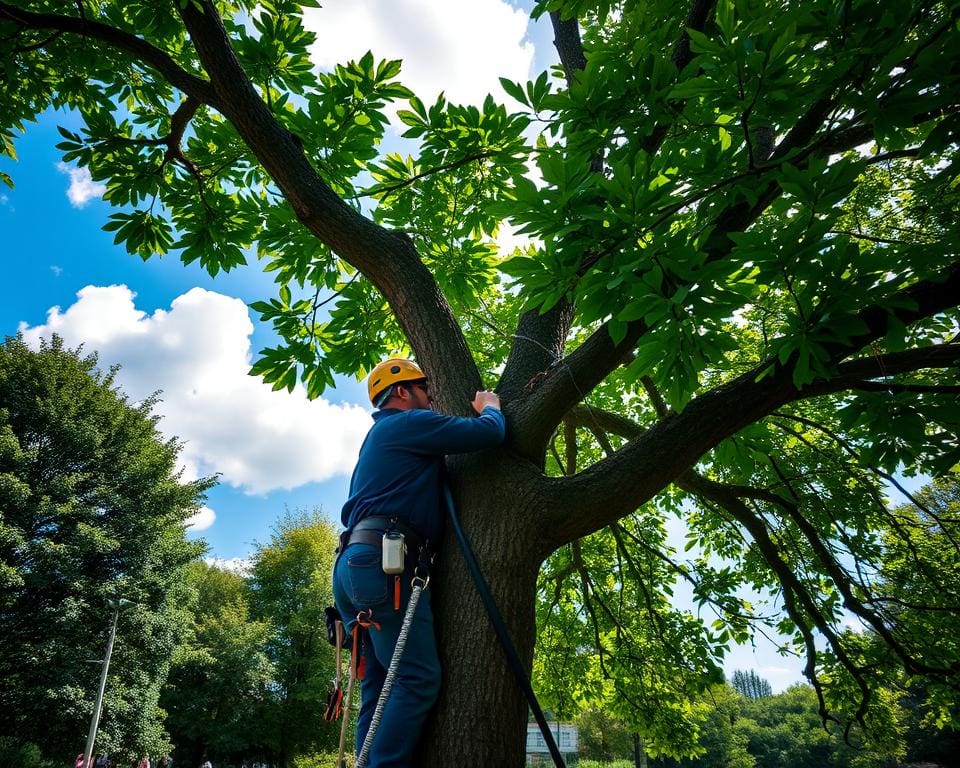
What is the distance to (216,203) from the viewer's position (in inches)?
169

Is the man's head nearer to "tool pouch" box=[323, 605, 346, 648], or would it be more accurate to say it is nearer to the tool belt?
the tool belt

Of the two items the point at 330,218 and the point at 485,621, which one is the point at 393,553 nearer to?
the point at 485,621

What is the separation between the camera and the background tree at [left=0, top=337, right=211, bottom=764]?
1529cm

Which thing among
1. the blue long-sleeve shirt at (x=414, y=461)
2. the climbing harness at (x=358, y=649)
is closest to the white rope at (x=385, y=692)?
the climbing harness at (x=358, y=649)

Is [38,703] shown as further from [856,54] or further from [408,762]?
[856,54]

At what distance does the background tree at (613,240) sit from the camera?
1.94m

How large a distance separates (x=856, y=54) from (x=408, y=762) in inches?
120

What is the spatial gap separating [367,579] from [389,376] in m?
1.29

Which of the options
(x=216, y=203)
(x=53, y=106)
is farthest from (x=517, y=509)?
(x=53, y=106)

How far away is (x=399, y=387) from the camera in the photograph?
3.22m

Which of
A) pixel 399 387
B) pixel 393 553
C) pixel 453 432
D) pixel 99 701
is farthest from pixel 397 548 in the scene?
pixel 99 701

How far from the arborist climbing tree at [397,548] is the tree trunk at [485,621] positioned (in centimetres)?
8

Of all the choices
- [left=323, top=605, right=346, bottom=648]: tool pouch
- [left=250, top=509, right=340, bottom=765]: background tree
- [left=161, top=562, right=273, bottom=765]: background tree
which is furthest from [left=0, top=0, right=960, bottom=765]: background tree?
[left=161, top=562, right=273, bottom=765]: background tree

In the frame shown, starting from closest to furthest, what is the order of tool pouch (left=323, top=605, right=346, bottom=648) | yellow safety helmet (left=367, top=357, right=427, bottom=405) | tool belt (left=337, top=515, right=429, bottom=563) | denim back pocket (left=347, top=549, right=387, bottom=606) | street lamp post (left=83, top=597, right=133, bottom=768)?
1. denim back pocket (left=347, top=549, right=387, bottom=606)
2. tool belt (left=337, top=515, right=429, bottom=563)
3. tool pouch (left=323, top=605, right=346, bottom=648)
4. yellow safety helmet (left=367, top=357, right=427, bottom=405)
5. street lamp post (left=83, top=597, right=133, bottom=768)
